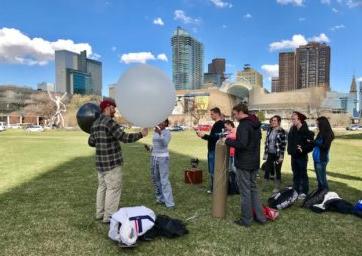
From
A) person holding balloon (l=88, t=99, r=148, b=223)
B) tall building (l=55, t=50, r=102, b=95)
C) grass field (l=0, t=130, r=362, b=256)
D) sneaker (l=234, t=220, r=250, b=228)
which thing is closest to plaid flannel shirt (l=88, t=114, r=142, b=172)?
person holding balloon (l=88, t=99, r=148, b=223)

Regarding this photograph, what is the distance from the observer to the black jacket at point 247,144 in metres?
5.36

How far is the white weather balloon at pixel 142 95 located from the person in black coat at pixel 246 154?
4.00 ft

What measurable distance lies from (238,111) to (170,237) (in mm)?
2221

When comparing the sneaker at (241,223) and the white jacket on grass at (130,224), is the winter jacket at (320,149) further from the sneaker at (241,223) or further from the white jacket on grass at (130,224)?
the white jacket on grass at (130,224)

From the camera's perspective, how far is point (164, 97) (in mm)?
5375

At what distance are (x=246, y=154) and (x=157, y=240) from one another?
192 cm

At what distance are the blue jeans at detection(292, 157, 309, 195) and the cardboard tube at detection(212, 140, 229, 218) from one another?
2342mm

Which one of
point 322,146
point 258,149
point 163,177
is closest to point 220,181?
point 258,149

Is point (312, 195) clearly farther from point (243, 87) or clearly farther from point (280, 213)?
point (243, 87)

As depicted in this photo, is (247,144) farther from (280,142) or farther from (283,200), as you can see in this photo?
(280,142)

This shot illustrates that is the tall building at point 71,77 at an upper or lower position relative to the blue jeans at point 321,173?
upper

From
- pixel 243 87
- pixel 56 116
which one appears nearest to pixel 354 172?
pixel 56 116

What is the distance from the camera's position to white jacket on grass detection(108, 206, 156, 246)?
4586 millimetres

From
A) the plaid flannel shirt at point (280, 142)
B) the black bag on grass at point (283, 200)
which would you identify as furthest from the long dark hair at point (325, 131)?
the black bag on grass at point (283, 200)
